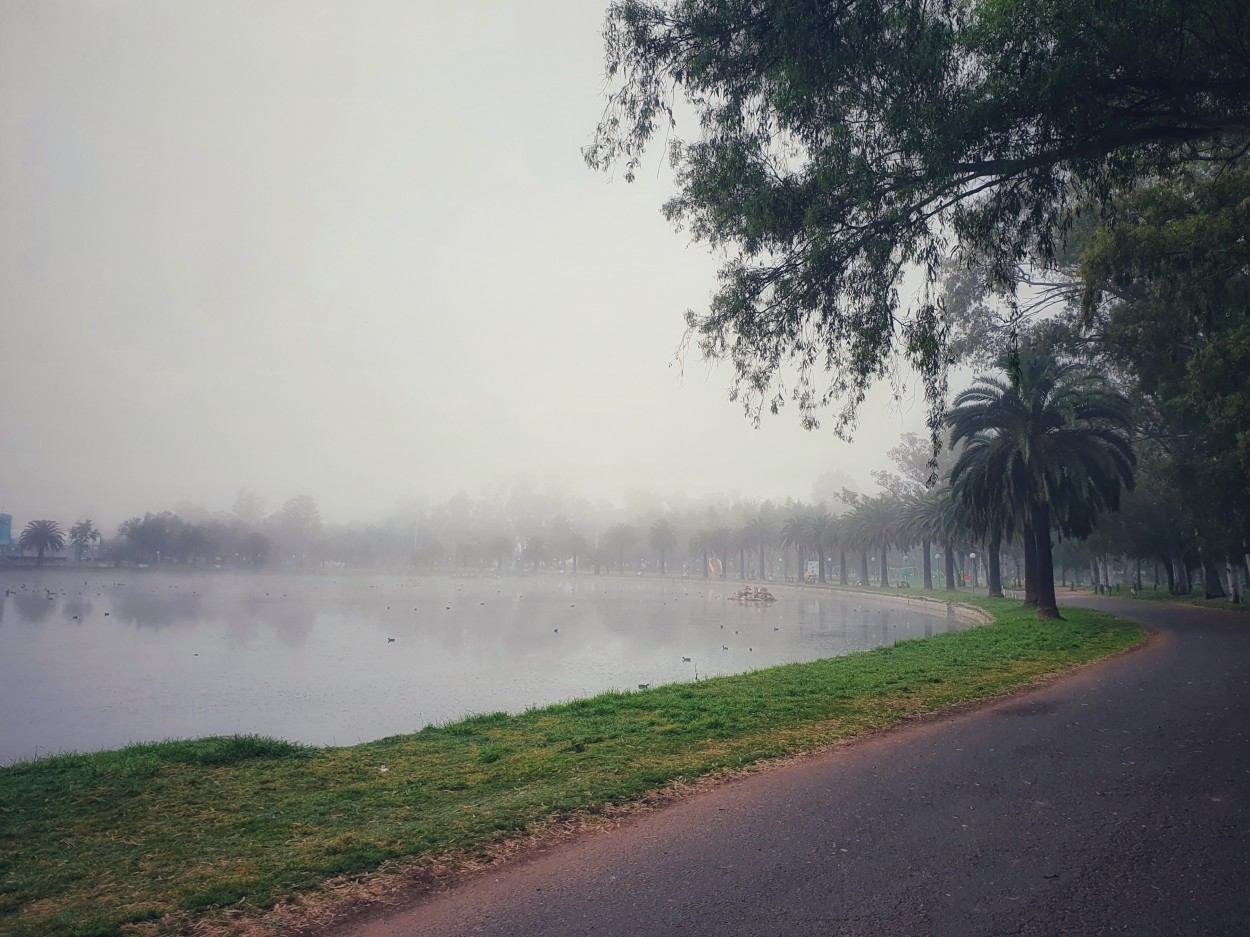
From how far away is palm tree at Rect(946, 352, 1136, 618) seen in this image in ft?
84.8

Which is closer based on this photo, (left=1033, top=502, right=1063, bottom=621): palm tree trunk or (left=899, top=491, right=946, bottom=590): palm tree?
(left=1033, top=502, right=1063, bottom=621): palm tree trunk

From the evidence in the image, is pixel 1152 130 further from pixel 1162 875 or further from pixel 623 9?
pixel 1162 875

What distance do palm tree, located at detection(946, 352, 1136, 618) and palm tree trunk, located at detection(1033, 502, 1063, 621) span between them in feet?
0.10

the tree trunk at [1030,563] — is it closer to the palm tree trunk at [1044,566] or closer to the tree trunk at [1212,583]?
the palm tree trunk at [1044,566]

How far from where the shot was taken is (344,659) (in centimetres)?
2731

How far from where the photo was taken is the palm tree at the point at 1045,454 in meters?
25.8

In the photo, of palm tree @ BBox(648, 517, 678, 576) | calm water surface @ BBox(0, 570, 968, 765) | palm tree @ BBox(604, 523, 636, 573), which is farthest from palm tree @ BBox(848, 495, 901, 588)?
palm tree @ BBox(604, 523, 636, 573)

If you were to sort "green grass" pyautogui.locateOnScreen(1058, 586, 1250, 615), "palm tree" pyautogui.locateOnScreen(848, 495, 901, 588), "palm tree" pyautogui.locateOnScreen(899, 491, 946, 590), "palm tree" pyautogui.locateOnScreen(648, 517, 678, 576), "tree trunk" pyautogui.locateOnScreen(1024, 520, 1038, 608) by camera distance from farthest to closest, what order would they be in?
"palm tree" pyautogui.locateOnScreen(648, 517, 678, 576) → "palm tree" pyautogui.locateOnScreen(848, 495, 901, 588) → "palm tree" pyautogui.locateOnScreen(899, 491, 946, 590) → "green grass" pyautogui.locateOnScreen(1058, 586, 1250, 615) → "tree trunk" pyautogui.locateOnScreen(1024, 520, 1038, 608)

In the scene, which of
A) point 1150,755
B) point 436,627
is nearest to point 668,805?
point 1150,755

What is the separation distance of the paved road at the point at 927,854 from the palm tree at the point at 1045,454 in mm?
18850

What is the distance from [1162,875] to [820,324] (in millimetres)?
8865

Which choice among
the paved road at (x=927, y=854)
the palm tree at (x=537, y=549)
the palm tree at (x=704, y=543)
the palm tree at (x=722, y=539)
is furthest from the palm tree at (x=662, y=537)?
the paved road at (x=927, y=854)

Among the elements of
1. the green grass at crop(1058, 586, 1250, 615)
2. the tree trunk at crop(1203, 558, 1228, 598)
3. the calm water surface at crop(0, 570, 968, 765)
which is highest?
the tree trunk at crop(1203, 558, 1228, 598)

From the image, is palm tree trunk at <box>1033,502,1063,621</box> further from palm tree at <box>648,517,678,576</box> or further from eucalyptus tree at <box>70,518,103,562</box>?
eucalyptus tree at <box>70,518,103,562</box>
